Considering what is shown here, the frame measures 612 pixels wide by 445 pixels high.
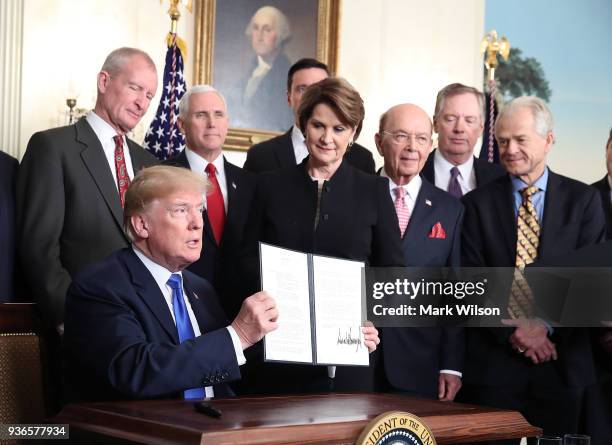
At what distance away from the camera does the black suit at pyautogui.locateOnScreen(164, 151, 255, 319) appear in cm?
446

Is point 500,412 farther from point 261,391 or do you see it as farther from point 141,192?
point 141,192

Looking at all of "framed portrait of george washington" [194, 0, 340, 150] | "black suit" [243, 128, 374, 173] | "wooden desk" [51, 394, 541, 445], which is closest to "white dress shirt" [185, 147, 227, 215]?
"black suit" [243, 128, 374, 173]

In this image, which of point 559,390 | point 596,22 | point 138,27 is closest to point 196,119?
point 559,390

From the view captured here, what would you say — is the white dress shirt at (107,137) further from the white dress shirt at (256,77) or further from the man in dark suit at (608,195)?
the white dress shirt at (256,77)

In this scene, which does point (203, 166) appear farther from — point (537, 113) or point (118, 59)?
point (537, 113)

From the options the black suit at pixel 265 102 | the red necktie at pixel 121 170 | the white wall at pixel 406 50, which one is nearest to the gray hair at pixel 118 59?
the red necktie at pixel 121 170

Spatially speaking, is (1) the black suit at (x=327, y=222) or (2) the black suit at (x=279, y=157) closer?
(1) the black suit at (x=327, y=222)

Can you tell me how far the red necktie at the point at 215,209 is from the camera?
4746 mm

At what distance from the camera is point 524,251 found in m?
4.39

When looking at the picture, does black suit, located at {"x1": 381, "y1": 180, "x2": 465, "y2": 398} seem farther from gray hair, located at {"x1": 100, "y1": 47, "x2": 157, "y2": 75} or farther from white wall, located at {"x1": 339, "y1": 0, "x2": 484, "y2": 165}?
white wall, located at {"x1": 339, "y1": 0, "x2": 484, "y2": 165}

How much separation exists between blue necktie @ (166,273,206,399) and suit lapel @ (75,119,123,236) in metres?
1.09

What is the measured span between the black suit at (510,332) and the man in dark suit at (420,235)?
0.10 metres

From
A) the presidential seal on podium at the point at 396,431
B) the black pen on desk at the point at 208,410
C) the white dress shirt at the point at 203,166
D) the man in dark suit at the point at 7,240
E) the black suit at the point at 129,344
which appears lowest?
the presidential seal on podium at the point at 396,431

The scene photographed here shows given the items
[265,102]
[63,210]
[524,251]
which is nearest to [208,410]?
[63,210]
